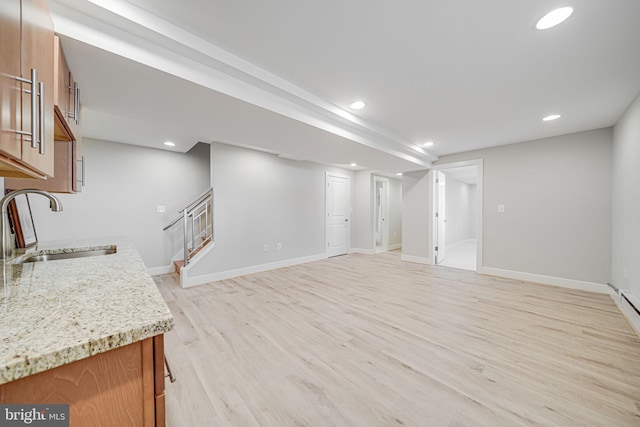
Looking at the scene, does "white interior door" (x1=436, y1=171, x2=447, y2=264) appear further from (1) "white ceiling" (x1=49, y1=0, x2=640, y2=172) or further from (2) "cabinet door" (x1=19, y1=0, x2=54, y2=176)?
(2) "cabinet door" (x1=19, y1=0, x2=54, y2=176)

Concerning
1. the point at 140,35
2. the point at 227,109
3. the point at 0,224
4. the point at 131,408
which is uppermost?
the point at 140,35

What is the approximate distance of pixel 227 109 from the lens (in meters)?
2.13

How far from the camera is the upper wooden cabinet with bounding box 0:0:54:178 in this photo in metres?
0.69

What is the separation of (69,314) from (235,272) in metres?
3.53

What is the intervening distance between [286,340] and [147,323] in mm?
1676

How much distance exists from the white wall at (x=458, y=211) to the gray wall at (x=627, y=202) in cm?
362

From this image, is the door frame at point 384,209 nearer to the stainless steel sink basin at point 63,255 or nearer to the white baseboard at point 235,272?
the white baseboard at point 235,272

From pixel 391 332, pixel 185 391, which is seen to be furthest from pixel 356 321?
pixel 185 391

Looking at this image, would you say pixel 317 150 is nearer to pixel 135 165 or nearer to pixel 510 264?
pixel 135 165

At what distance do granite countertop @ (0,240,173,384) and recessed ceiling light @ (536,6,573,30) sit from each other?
2505mm

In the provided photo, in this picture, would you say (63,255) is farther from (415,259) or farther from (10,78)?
(415,259)

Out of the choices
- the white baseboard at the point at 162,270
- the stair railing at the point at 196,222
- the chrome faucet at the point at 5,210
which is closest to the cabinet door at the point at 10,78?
the chrome faucet at the point at 5,210

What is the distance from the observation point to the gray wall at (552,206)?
10.8 ft

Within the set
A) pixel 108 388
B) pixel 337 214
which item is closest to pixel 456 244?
pixel 337 214
